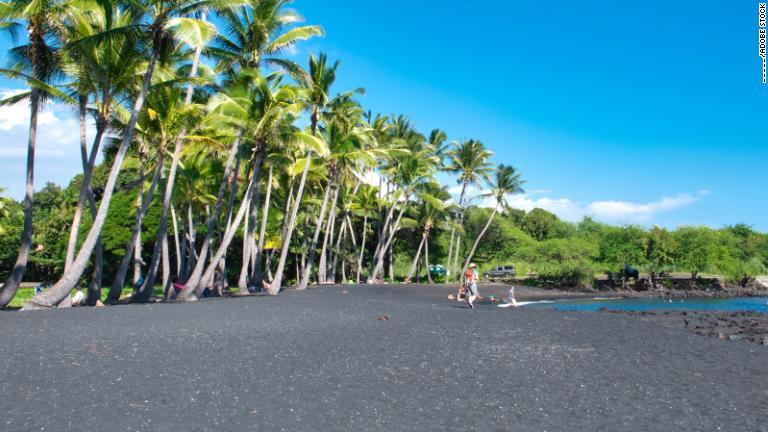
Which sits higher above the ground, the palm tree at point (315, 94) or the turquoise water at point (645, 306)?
the palm tree at point (315, 94)

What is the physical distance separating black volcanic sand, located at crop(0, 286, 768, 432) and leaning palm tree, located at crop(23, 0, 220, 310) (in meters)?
2.46

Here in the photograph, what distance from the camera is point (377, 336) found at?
421 inches

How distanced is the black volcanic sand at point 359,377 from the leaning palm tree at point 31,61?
303 centimetres

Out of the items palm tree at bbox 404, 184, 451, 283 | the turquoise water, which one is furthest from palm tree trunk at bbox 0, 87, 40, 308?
palm tree at bbox 404, 184, 451, 283

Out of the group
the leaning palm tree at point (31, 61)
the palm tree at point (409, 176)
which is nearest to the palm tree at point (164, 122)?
the leaning palm tree at point (31, 61)

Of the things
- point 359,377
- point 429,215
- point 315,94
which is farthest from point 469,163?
point 359,377

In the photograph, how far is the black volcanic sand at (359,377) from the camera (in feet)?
17.8

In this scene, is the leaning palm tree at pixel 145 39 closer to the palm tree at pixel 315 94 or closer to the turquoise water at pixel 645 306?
the palm tree at pixel 315 94

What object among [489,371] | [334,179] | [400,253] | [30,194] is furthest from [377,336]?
[400,253]

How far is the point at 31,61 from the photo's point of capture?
15.0 metres

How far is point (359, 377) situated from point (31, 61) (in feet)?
48.4

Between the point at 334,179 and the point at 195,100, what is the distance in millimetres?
11364

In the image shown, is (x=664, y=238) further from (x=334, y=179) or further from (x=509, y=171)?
(x=334, y=179)

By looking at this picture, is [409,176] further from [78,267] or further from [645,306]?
[78,267]
